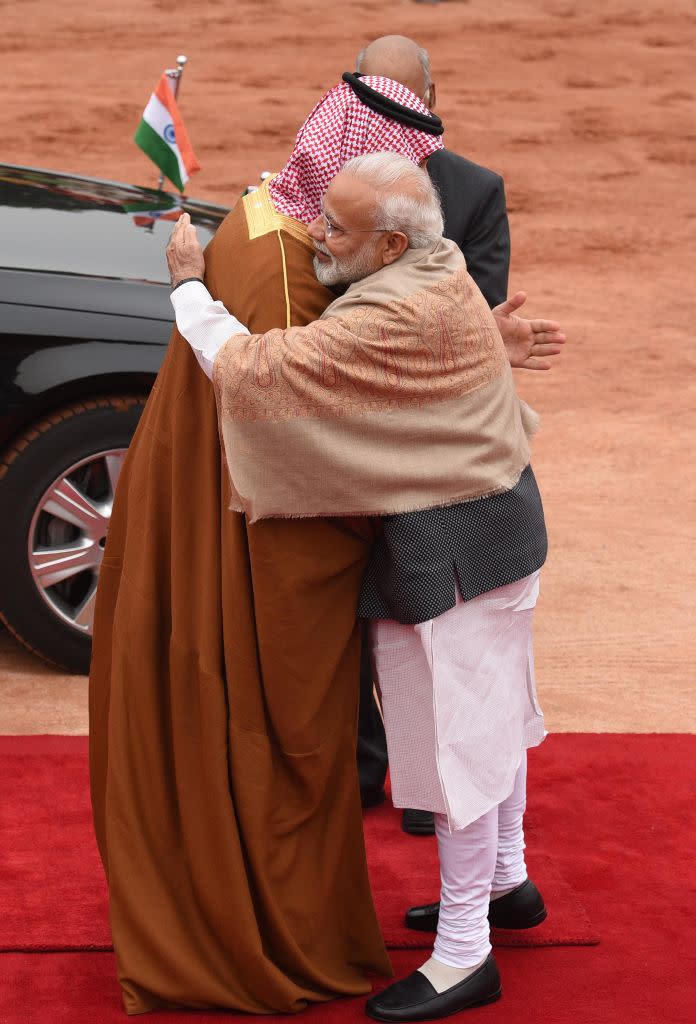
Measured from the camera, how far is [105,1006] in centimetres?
320

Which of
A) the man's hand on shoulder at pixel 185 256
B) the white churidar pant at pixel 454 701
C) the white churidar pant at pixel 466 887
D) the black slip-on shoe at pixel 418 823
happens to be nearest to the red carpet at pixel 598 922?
the white churidar pant at pixel 466 887

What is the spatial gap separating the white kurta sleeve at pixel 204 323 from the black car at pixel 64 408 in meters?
1.82

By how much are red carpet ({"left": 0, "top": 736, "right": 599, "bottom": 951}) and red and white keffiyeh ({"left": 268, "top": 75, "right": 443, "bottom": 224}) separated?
1.72 m

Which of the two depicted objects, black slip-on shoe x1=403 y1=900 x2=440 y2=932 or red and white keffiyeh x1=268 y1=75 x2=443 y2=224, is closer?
red and white keffiyeh x1=268 y1=75 x2=443 y2=224

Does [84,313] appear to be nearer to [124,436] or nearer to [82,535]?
[124,436]

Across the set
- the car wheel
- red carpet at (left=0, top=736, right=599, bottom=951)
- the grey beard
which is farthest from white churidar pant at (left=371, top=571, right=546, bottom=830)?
the car wheel


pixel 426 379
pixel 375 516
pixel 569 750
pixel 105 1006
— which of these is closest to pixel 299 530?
pixel 375 516

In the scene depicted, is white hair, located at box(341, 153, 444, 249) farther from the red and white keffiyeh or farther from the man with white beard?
the red and white keffiyeh

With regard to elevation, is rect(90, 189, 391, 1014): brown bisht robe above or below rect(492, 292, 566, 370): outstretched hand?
below

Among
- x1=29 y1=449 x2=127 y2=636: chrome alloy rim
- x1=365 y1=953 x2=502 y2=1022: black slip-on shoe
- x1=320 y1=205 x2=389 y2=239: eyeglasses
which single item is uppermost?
x1=320 y1=205 x2=389 y2=239: eyeglasses

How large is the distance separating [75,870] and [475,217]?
77.3 inches

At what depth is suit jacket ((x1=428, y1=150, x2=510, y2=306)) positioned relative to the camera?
3.90 meters

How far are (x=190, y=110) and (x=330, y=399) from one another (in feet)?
43.0

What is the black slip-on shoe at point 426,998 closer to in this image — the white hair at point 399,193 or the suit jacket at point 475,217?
the white hair at point 399,193
